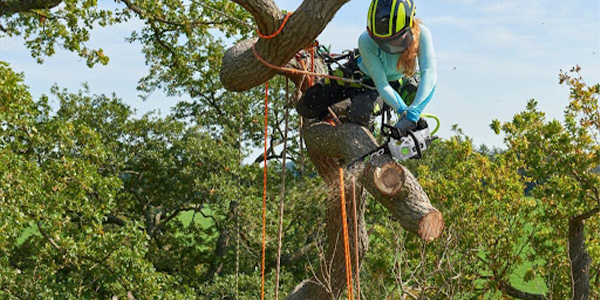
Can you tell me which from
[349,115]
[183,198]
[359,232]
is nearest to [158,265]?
[183,198]

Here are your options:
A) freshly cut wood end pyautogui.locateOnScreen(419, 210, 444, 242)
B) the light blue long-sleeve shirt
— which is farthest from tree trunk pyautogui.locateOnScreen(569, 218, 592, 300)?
freshly cut wood end pyautogui.locateOnScreen(419, 210, 444, 242)

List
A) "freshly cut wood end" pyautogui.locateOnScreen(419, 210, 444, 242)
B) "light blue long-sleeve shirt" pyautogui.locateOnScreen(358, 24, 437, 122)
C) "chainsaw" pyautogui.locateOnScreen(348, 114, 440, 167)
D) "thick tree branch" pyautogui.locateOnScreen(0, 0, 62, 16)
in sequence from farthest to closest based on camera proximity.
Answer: "thick tree branch" pyautogui.locateOnScreen(0, 0, 62, 16), "light blue long-sleeve shirt" pyautogui.locateOnScreen(358, 24, 437, 122), "chainsaw" pyautogui.locateOnScreen(348, 114, 440, 167), "freshly cut wood end" pyautogui.locateOnScreen(419, 210, 444, 242)

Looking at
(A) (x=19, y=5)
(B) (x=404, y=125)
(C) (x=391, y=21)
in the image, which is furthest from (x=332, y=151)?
(A) (x=19, y=5)

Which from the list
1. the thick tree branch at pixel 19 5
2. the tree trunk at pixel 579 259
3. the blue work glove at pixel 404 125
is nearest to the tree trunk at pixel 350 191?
the blue work glove at pixel 404 125

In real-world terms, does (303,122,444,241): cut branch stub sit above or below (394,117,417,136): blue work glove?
below

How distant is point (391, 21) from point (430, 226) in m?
1.08

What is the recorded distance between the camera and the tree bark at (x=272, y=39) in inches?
139

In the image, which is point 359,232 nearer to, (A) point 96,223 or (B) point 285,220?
(A) point 96,223

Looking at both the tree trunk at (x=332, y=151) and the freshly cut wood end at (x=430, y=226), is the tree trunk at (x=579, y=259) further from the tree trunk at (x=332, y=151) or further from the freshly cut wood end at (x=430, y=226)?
the freshly cut wood end at (x=430, y=226)

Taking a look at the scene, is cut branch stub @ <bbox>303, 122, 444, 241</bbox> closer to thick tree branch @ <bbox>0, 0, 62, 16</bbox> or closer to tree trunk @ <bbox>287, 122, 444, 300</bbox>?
tree trunk @ <bbox>287, 122, 444, 300</bbox>

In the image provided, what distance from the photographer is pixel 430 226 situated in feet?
10.8

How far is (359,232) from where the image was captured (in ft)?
15.4

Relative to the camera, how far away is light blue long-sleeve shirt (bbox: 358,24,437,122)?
3516 millimetres

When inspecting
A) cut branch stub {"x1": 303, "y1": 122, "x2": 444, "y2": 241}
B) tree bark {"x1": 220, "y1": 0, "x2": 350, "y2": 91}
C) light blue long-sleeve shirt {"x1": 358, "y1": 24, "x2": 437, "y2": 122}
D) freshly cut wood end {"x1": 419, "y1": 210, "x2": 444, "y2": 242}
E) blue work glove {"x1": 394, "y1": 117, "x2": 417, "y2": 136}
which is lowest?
freshly cut wood end {"x1": 419, "y1": 210, "x2": 444, "y2": 242}
